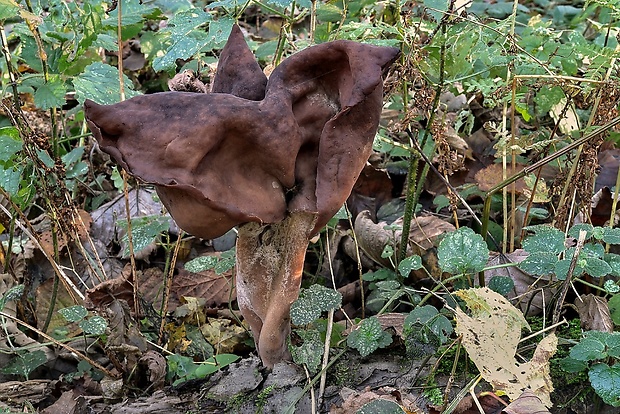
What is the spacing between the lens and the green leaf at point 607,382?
1.38 m

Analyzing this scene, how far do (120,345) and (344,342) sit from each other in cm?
79

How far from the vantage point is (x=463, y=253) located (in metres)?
1.69

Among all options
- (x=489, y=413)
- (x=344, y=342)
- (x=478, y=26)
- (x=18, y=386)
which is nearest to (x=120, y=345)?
(x=18, y=386)

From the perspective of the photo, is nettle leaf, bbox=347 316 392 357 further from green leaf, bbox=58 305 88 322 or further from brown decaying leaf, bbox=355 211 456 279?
green leaf, bbox=58 305 88 322

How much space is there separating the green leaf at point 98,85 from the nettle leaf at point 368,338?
1.04 metres

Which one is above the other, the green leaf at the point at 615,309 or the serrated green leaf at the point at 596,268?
the serrated green leaf at the point at 596,268

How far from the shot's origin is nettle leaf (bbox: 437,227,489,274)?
1.67 meters

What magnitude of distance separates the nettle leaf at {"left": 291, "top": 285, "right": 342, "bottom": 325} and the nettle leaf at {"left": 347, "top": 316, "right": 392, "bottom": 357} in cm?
10

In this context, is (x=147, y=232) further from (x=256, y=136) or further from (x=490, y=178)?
(x=490, y=178)

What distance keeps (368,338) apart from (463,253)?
Answer: 37 cm

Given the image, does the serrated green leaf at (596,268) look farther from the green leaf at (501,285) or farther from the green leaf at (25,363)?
the green leaf at (25,363)

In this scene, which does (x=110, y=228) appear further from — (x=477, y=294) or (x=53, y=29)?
(x=477, y=294)

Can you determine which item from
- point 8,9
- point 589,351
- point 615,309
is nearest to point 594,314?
point 615,309

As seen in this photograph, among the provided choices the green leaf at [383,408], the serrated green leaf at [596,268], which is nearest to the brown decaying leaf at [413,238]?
the serrated green leaf at [596,268]
